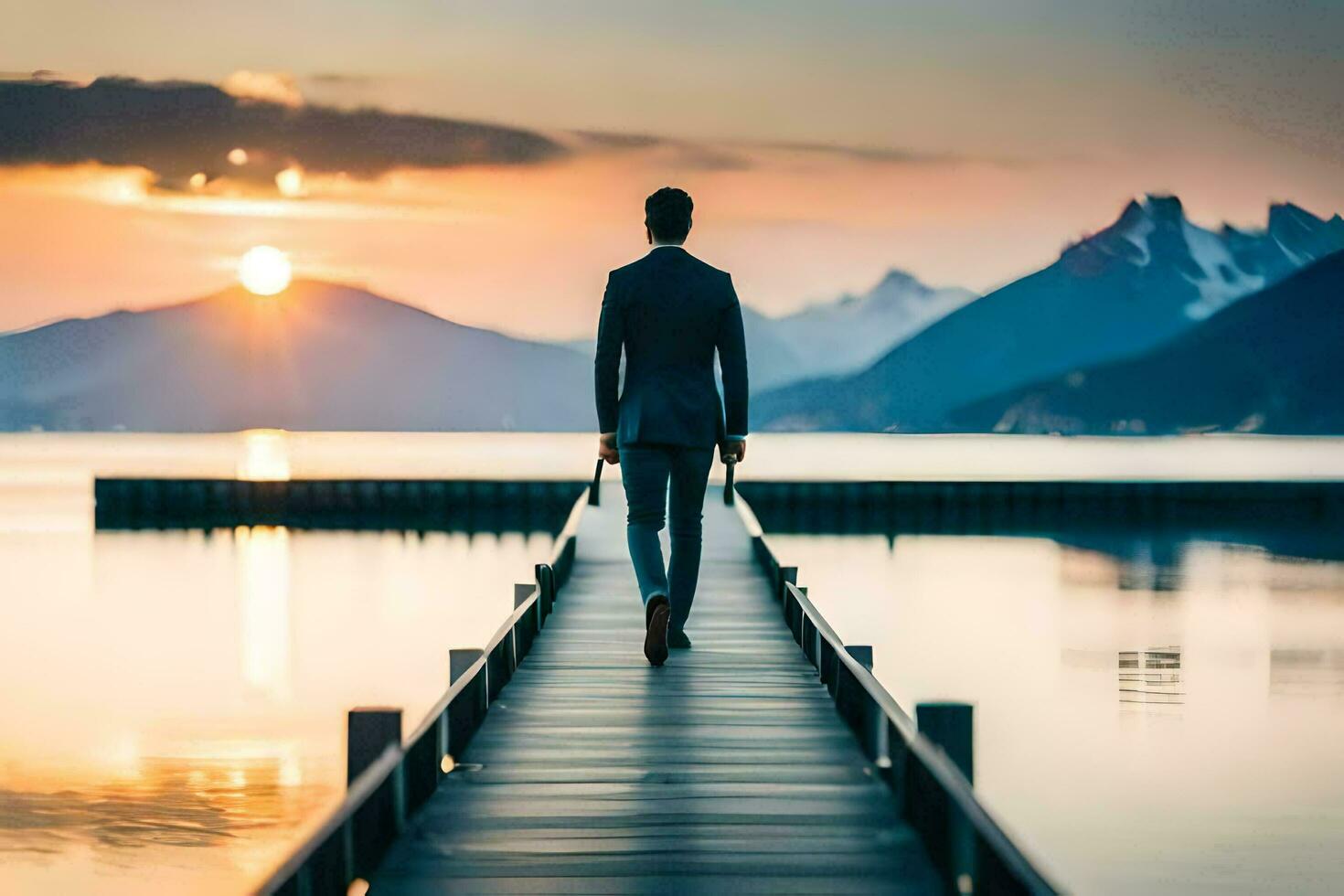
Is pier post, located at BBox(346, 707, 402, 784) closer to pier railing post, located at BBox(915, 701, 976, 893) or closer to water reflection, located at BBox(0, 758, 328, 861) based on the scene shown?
pier railing post, located at BBox(915, 701, 976, 893)

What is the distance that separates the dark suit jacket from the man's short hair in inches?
3.9

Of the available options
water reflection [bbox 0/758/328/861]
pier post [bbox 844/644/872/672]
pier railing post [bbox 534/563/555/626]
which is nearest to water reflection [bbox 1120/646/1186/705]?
water reflection [bbox 0/758/328/861]

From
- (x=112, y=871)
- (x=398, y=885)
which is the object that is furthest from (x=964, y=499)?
(x=398, y=885)

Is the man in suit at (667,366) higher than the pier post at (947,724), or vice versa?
the man in suit at (667,366)

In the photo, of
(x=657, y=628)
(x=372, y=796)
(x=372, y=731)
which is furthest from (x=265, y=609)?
(x=372, y=796)

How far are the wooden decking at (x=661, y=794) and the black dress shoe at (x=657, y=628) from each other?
0.10 metres

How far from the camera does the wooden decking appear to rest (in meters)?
3.84

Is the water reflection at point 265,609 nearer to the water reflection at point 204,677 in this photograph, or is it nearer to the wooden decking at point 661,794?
the water reflection at point 204,677

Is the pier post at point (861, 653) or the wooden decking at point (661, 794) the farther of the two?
the pier post at point (861, 653)

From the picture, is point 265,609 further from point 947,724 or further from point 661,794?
point 947,724

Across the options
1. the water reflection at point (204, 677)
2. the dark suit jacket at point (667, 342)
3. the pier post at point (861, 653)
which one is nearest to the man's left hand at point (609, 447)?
the dark suit jacket at point (667, 342)

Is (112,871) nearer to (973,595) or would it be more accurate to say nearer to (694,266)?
(694,266)

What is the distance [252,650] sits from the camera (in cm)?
2250

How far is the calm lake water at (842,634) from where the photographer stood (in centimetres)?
1246
